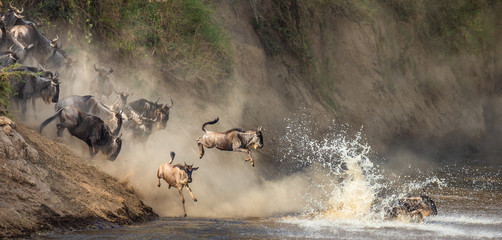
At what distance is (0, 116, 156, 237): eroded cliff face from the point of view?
9.59 metres

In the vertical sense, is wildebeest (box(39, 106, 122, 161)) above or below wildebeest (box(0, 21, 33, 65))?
below

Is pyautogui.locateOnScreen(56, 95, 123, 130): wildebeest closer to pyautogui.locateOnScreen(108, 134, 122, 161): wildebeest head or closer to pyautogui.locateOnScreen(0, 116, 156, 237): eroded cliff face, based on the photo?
pyautogui.locateOnScreen(108, 134, 122, 161): wildebeest head

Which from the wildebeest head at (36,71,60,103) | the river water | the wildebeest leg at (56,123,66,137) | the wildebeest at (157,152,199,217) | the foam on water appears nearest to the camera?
the river water

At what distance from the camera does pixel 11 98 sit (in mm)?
13031

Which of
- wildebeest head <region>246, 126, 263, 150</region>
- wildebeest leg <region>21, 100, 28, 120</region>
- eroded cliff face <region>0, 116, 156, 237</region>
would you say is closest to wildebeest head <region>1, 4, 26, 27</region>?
wildebeest leg <region>21, 100, 28, 120</region>

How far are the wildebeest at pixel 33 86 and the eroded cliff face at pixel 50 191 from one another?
1.09 metres

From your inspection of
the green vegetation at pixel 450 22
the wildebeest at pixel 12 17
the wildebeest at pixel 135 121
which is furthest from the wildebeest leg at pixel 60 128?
the green vegetation at pixel 450 22

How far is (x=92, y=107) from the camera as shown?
14.0 meters

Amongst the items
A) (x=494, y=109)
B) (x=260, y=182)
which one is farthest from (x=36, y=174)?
(x=494, y=109)

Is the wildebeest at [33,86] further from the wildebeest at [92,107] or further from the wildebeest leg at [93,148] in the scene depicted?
the wildebeest leg at [93,148]

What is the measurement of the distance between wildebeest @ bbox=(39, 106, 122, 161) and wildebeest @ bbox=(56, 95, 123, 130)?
0.78 meters

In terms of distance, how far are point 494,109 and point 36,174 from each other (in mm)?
26468

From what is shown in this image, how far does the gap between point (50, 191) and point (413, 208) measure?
5.93 meters

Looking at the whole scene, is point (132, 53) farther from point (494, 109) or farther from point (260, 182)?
point (494, 109)
